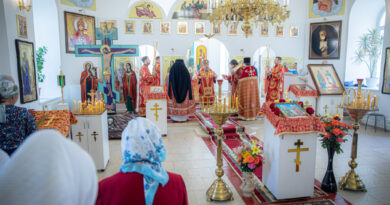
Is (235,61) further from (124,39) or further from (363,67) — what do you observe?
(363,67)

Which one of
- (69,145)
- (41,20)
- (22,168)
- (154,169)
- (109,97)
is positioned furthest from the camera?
(109,97)

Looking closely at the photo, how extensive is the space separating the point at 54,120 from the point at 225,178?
2886 millimetres

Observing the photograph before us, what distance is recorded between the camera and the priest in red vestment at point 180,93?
27.6 feet

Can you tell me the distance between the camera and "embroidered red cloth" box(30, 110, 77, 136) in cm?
342

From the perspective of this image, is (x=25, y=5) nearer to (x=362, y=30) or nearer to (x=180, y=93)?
(x=180, y=93)

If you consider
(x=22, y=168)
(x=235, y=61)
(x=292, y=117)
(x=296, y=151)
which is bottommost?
(x=296, y=151)

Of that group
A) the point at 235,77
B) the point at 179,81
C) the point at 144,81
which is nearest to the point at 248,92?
the point at 235,77

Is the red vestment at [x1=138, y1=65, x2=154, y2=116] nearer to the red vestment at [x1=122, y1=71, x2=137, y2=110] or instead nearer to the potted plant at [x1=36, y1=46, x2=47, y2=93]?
the red vestment at [x1=122, y1=71, x2=137, y2=110]

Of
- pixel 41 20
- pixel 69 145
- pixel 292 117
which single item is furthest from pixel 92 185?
pixel 41 20

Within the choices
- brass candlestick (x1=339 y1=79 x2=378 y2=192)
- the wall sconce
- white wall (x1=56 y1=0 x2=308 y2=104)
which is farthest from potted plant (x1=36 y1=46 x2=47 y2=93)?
brass candlestick (x1=339 y1=79 x2=378 y2=192)

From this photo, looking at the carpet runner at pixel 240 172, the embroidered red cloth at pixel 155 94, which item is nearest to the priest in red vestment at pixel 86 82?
the embroidered red cloth at pixel 155 94

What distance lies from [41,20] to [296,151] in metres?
9.18

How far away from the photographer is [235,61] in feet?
35.0

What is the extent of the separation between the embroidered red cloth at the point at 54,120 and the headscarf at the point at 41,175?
283 cm
